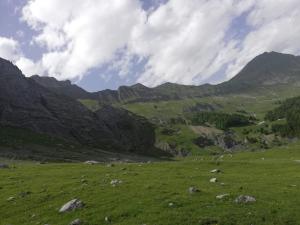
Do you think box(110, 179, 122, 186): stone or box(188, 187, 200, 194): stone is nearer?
box(188, 187, 200, 194): stone

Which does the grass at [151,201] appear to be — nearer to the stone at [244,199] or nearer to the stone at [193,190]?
the stone at [193,190]

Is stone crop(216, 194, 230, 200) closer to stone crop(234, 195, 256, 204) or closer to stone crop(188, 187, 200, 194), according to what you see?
stone crop(234, 195, 256, 204)

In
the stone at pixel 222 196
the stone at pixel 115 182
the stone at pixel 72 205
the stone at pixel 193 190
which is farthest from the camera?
the stone at pixel 115 182

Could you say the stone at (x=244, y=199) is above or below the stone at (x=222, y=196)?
below

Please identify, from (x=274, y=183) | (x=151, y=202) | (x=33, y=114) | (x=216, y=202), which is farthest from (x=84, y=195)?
(x=33, y=114)

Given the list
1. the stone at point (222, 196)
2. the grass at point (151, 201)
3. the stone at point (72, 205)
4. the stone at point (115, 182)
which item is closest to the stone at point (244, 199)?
the grass at point (151, 201)

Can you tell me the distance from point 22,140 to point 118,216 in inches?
5012

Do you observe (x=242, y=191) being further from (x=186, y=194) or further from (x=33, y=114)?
(x=33, y=114)

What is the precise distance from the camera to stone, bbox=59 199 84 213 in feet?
102

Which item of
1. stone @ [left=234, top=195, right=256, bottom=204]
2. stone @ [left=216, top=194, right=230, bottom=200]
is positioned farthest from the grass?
stone @ [left=234, top=195, right=256, bottom=204]

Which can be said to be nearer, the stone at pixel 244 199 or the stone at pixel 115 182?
the stone at pixel 244 199

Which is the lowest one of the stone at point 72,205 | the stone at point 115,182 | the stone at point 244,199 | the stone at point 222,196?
the stone at point 244,199

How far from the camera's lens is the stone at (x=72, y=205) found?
102 feet

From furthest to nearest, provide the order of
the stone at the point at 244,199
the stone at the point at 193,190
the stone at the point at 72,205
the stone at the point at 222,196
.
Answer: the stone at the point at 193,190, the stone at the point at 222,196, the stone at the point at 72,205, the stone at the point at 244,199
